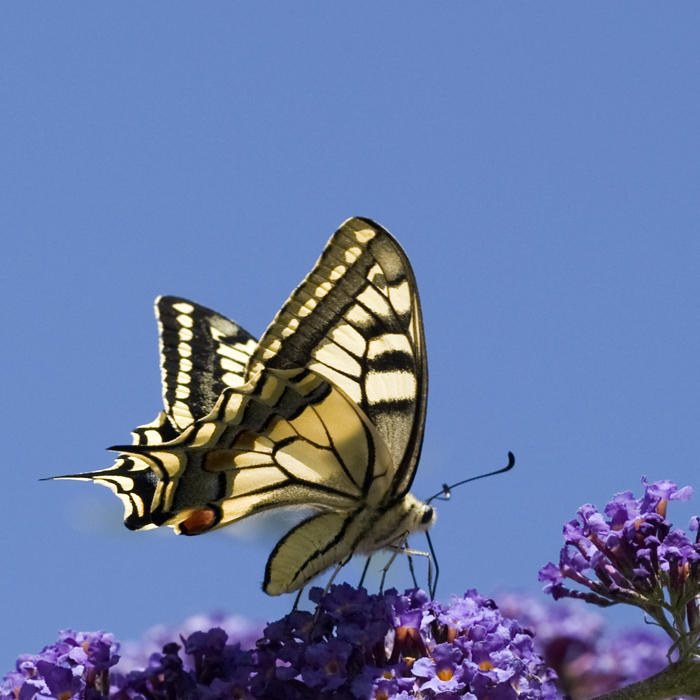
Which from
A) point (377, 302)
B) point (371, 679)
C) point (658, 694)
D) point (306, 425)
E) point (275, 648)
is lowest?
point (658, 694)

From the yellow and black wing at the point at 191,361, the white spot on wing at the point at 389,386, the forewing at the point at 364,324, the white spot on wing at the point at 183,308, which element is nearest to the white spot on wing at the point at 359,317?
the forewing at the point at 364,324

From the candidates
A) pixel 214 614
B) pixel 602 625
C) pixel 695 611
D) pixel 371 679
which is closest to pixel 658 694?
pixel 695 611

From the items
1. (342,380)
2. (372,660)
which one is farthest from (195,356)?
(372,660)

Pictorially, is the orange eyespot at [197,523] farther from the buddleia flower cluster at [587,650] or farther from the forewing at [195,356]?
the buddleia flower cluster at [587,650]

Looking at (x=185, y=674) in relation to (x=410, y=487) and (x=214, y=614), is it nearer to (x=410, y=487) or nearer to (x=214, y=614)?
(x=410, y=487)

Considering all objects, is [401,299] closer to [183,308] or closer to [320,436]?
[320,436]
